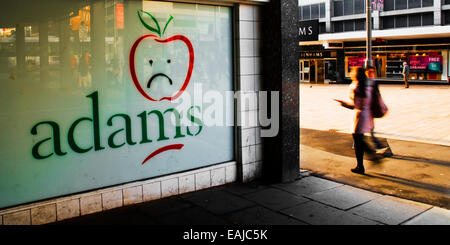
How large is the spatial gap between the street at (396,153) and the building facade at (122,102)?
1.79 m

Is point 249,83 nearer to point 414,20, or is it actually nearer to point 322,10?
point 414,20

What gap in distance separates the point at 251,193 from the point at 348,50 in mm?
31173

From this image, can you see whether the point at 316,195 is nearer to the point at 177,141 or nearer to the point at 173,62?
the point at 177,141

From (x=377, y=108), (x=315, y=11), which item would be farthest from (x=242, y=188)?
(x=315, y=11)

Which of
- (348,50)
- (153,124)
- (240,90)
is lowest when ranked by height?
(153,124)

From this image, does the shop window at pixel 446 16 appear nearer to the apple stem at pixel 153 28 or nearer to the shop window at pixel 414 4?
the shop window at pixel 414 4

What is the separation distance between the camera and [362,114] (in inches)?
292

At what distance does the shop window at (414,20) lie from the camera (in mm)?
30922

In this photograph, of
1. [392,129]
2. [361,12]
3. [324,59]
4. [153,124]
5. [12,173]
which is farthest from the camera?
[324,59]

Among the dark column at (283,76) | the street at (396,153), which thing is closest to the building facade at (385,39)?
the street at (396,153)

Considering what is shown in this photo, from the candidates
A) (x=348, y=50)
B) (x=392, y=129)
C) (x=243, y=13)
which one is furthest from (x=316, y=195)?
(x=348, y=50)

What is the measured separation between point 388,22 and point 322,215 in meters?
31.3

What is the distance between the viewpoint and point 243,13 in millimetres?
6570

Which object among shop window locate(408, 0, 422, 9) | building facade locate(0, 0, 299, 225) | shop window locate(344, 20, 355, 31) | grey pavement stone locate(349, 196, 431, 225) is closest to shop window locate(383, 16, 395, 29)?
shop window locate(408, 0, 422, 9)
